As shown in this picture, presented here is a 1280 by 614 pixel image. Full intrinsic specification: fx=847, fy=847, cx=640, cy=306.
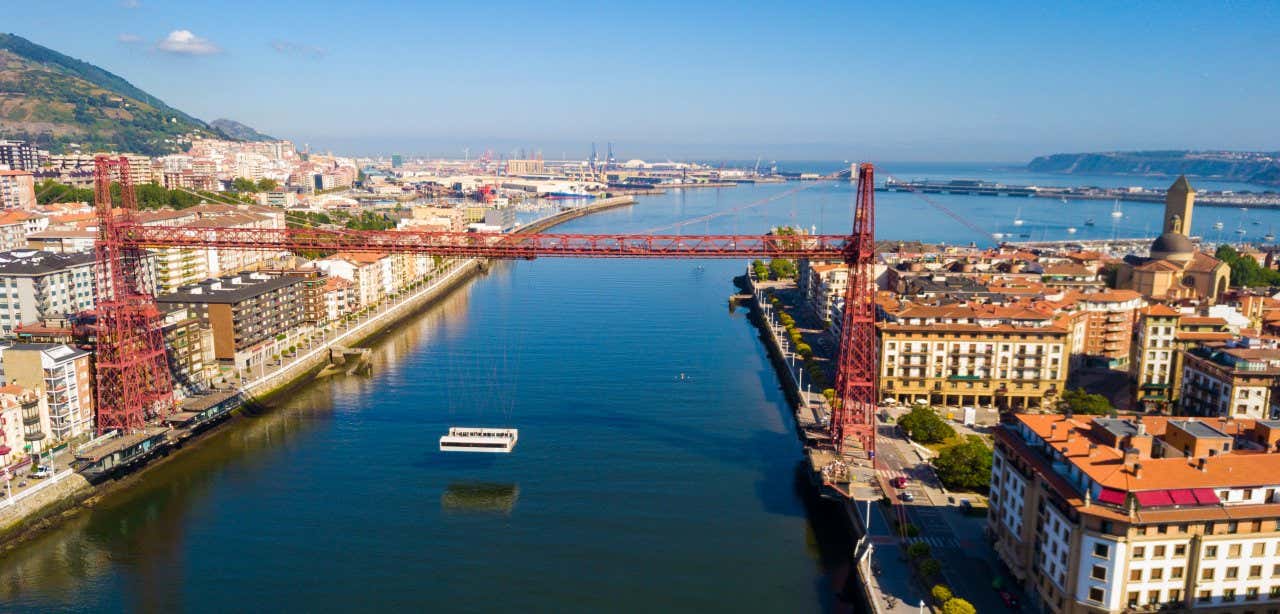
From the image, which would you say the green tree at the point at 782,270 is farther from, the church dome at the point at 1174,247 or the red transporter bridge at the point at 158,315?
the red transporter bridge at the point at 158,315

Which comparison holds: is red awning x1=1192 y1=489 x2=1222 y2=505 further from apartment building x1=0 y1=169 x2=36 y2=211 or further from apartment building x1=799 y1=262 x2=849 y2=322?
apartment building x1=0 y1=169 x2=36 y2=211

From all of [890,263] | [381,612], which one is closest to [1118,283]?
[890,263]

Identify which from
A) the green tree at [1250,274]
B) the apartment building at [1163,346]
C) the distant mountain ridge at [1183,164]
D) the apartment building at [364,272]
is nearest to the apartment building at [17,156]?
the apartment building at [364,272]

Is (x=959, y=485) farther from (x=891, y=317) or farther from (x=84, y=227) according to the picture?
(x=84, y=227)

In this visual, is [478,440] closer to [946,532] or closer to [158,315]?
[158,315]

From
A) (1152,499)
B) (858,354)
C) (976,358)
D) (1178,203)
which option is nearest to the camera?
(1152,499)

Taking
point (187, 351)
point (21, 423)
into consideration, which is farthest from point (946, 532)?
point (187, 351)

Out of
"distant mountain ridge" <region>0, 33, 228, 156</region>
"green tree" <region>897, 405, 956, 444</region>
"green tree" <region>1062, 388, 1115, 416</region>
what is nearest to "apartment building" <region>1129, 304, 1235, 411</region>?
"green tree" <region>1062, 388, 1115, 416</region>

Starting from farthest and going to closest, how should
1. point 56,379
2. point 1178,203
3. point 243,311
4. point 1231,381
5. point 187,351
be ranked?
point 1178,203 → point 243,311 → point 187,351 → point 56,379 → point 1231,381
